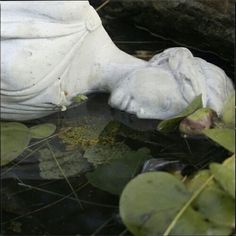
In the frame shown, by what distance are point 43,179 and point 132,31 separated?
2.28ft

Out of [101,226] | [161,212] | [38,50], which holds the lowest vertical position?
[101,226]

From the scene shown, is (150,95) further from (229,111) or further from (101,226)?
(101,226)

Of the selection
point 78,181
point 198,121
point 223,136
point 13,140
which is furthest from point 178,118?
point 13,140

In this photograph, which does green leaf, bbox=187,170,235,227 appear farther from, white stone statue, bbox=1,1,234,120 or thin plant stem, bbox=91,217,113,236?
white stone statue, bbox=1,1,234,120

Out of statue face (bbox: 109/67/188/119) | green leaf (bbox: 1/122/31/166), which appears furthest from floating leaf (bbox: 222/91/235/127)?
green leaf (bbox: 1/122/31/166)

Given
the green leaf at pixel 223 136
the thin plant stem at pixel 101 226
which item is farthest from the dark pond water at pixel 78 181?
the green leaf at pixel 223 136

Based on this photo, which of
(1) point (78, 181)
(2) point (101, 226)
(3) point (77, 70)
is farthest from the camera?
(3) point (77, 70)

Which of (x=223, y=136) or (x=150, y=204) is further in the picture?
(x=223, y=136)

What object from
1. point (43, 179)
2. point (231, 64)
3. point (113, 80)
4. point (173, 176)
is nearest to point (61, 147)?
point (43, 179)

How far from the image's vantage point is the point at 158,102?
4.73 feet

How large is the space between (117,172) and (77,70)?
11.7 inches

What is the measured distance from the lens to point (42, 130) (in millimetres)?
1392

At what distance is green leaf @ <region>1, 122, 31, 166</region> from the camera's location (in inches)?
51.6

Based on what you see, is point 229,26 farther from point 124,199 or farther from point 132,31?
point 124,199
